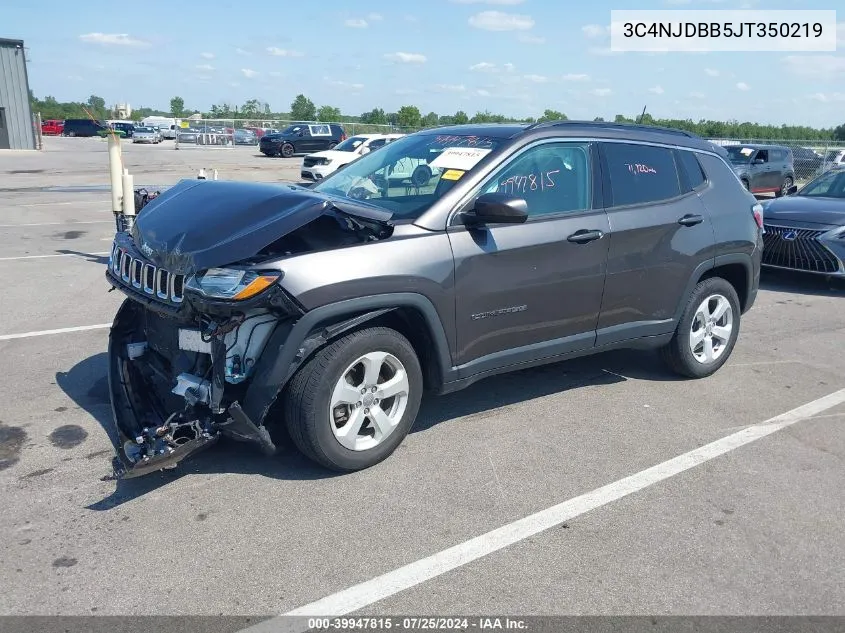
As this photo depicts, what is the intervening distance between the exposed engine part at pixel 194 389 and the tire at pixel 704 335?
3470 mm

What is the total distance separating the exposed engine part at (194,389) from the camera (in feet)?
12.5

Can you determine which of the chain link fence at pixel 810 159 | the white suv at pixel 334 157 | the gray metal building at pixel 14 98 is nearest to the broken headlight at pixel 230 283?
the white suv at pixel 334 157

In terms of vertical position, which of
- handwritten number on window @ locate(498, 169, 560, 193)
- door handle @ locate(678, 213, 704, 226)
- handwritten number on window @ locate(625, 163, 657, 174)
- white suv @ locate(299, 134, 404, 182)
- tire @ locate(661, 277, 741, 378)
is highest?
white suv @ locate(299, 134, 404, 182)

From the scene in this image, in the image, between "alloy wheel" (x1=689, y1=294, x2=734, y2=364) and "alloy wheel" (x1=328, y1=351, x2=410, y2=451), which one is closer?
"alloy wheel" (x1=328, y1=351, x2=410, y2=451)

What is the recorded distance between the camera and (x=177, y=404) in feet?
13.7

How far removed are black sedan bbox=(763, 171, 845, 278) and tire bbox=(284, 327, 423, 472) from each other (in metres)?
6.90

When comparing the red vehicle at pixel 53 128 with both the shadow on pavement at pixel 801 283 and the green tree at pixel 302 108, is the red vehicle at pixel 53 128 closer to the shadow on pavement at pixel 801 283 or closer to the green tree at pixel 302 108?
the green tree at pixel 302 108

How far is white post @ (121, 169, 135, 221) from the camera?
8586mm

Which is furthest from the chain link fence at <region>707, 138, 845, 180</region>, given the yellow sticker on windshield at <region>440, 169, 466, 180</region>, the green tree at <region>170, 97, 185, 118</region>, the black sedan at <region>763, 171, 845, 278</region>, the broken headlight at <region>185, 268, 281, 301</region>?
the green tree at <region>170, 97, 185, 118</region>

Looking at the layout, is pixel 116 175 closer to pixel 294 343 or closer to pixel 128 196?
pixel 128 196

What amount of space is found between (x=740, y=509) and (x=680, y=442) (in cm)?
84

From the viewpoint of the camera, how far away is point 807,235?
30.2ft

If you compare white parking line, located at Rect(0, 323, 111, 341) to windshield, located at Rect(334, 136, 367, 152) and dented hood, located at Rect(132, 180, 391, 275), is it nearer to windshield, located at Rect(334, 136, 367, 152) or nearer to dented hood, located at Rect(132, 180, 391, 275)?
dented hood, located at Rect(132, 180, 391, 275)

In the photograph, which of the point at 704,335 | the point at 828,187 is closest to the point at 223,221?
the point at 704,335
